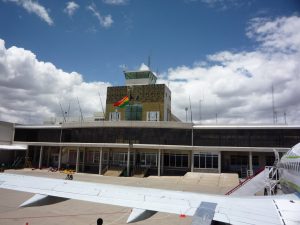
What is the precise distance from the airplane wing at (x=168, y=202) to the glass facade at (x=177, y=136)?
39170 mm

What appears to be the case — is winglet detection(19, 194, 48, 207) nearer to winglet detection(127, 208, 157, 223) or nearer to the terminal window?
winglet detection(127, 208, 157, 223)

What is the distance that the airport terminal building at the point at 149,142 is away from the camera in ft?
153

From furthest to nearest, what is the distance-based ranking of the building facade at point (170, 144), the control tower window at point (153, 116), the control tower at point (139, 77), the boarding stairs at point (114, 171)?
the control tower at point (139, 77) → the control tower window at point (153, 116) → the boarding stairs at point (114, 171) → the building facade at point (170, 144)

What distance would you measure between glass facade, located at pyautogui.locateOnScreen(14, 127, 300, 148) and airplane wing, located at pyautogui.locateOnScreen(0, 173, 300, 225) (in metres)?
39.2

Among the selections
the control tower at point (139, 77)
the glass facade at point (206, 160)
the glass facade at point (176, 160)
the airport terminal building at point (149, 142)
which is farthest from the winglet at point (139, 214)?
the control tower at point (139, 77)

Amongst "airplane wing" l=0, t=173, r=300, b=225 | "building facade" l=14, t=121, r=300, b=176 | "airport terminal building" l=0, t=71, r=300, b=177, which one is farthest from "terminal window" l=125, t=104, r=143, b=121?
"airplane wing" l=0, t=173, r=300, b=225

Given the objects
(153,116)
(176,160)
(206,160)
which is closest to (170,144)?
(176,160)

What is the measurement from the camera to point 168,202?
866 cm

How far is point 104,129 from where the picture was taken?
2140 inches

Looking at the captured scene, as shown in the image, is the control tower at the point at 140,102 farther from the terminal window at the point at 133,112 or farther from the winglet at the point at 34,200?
the winglet at the point at 34,200

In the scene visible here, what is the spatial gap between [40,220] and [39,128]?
48.8m

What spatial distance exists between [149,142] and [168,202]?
42461 mm

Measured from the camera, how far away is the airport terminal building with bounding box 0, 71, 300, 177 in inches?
1833

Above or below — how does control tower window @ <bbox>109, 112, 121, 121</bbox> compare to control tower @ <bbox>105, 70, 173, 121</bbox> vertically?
below
